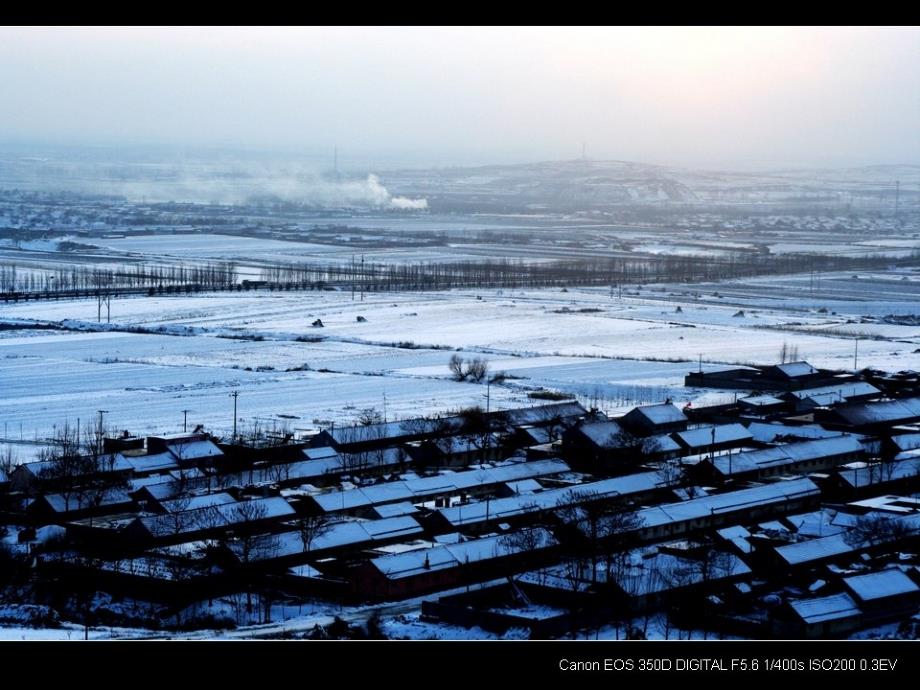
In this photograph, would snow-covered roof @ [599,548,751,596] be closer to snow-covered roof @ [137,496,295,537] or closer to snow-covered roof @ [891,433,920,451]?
snow-covered roof @ [137,496,295,537]

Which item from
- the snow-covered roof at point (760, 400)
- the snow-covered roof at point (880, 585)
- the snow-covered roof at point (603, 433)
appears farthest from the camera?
the snow-covered roof at point (760, 400)

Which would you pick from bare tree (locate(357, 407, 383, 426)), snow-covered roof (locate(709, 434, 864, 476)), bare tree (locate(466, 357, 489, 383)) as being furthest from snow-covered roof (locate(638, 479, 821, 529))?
bare tree (locate(466, 357, 489, 383))

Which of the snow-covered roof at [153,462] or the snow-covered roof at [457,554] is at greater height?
the snow-covered roof at [457,554]

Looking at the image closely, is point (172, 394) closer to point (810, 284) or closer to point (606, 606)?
point (606, 606)

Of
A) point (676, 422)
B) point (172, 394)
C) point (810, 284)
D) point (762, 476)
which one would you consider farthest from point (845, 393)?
point (810, 284)

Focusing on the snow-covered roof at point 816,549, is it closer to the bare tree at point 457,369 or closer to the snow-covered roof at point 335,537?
the snow-covered roof at point 335,537

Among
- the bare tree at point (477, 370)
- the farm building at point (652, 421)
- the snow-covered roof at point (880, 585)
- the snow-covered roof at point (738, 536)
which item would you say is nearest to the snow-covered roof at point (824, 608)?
the snow-covered roof at point (880, 585)
